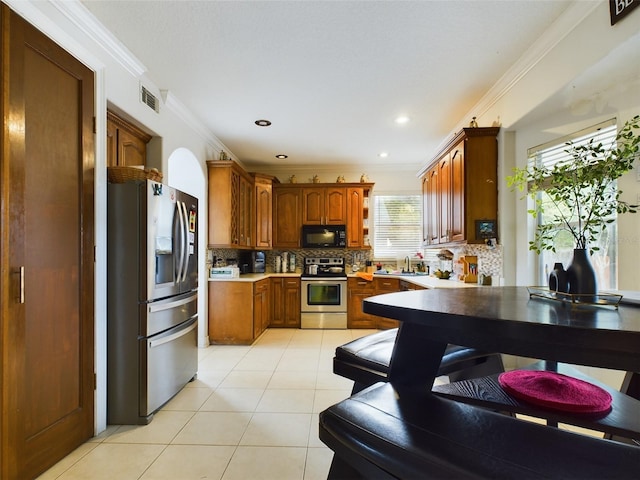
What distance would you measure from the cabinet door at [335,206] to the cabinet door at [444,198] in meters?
1.83

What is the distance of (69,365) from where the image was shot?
196cm

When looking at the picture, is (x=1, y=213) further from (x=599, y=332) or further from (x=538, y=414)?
(x=538, y=414)

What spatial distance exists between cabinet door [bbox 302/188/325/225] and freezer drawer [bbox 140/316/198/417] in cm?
289

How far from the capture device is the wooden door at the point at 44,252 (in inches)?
62.4

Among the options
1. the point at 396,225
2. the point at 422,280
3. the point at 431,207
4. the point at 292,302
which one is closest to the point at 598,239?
the point at 422,280

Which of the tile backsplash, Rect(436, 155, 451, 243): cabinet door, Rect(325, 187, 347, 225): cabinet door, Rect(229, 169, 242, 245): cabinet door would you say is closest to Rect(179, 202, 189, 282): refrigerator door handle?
Rect(229, 169, 242, 245): cabinet door

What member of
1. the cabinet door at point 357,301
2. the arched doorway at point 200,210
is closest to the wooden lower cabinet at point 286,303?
the cabinet door at point 357,301

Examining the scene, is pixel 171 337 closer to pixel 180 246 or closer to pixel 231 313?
pixel 180 246

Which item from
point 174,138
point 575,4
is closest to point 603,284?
point 575,4

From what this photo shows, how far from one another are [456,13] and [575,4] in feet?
2.17

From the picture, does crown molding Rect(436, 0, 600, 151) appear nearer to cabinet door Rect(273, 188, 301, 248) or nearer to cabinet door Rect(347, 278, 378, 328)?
cabinet door Rect(347, 278, 378, 328)

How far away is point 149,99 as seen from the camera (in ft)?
9.43

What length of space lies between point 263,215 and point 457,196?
3044 mm

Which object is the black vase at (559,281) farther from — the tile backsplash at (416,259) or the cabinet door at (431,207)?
the cabinet door at (431,207)
